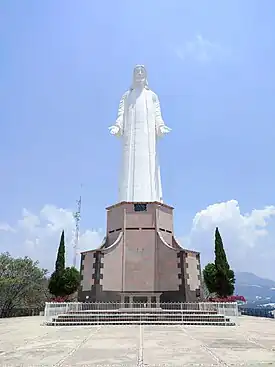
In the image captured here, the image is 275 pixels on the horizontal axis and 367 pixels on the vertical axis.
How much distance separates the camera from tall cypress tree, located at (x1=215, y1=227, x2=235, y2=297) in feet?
96.6

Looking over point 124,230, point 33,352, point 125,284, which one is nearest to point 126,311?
point 125,284

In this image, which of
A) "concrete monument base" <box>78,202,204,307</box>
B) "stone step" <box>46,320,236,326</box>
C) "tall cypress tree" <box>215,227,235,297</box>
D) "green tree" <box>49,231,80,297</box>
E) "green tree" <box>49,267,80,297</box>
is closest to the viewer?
"stone step" <box>46,320,236,326</box>

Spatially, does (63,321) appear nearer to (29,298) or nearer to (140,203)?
(140,203)

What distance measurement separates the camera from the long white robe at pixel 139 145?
1004 inches

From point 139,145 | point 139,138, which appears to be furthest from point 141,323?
point 139,138

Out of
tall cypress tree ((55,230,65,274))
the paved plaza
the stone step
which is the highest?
tall cypress tree ((55,230,65,274))

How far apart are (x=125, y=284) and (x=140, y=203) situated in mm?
5459

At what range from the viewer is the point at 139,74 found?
28656 millimetres

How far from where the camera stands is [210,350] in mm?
8125

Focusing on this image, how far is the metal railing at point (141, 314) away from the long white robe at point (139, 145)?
889cm

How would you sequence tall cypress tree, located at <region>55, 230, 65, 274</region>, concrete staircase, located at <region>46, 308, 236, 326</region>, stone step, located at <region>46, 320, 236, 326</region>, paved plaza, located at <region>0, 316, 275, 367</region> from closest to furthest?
paved plaza, located at <region>0, 316, 275, 367</region>, stone step, located at <region>46, 320, 236, 326</region>, concrete staircase, located at <region>46, 308, 236, 326</region>, tall cypress tree, located at <region>55, 230, 65, 274</region>

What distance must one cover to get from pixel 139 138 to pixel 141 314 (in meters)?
14.4

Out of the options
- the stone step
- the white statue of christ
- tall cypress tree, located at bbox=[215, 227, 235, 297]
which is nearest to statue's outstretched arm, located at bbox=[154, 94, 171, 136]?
the white statue of christ

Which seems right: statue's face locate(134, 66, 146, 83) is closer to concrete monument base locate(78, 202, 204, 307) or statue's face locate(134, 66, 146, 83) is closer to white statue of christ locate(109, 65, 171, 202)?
white statue of christ locate(109, 65, 171, 202)
